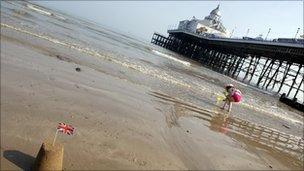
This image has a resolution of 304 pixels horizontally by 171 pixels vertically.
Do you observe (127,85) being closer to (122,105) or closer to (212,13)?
(122,105)

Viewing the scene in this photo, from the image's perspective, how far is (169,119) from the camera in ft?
28.7

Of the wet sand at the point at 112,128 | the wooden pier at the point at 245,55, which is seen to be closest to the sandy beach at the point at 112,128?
the wet sand at the point at 112,128

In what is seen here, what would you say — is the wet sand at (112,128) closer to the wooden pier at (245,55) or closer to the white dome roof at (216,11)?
the wooden pier at (245,55)

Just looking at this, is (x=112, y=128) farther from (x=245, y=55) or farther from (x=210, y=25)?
(x=210, y=25)

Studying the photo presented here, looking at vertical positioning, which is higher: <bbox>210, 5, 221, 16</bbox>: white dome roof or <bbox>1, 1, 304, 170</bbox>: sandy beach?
<bbox>210, 5, 221, 16</bbox>: white dome roof

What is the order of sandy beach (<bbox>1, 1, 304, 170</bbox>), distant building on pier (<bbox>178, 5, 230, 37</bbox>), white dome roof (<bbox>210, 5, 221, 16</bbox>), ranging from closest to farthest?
1. sandy beach (<bbox>1, 1, 304, 170</bbox>)
2. distant building on pier (<bbox>178, 5, 230, 37</bbox>)
3. white dome roof (<bbox>210, 5, 221, 16</bbox>)

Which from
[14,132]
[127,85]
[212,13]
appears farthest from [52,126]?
[212,13]

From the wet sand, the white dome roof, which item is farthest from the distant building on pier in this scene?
the wet sand

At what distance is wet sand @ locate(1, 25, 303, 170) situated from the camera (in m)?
5.14

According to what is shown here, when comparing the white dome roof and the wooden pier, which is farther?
the white dome roof

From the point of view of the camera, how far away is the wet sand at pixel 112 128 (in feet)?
16.9

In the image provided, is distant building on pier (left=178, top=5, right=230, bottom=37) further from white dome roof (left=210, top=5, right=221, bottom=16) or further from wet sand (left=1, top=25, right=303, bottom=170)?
wet sand (left=1, top=25, right=303, bottom=170)

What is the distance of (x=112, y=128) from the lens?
6477mm

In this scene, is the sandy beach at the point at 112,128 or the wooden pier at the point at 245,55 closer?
the sandy beach at the point at 112,128
